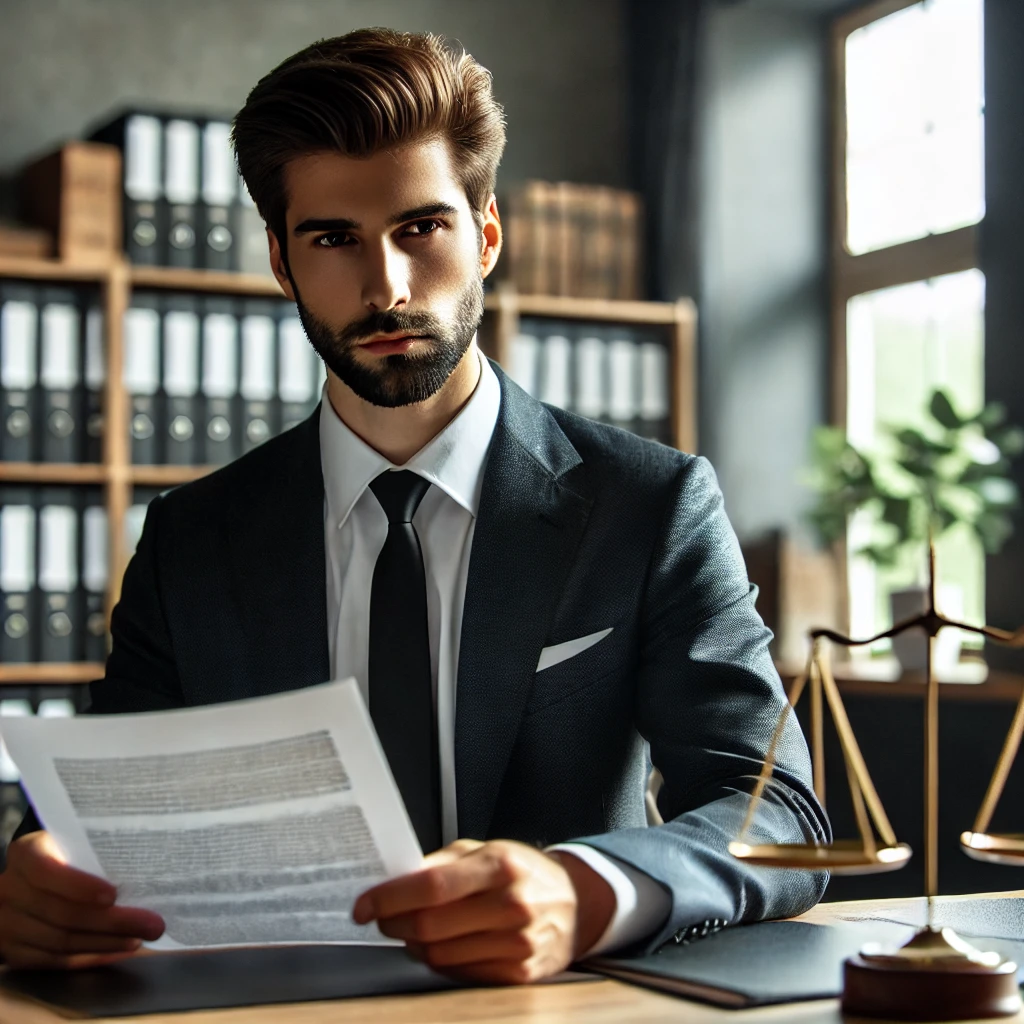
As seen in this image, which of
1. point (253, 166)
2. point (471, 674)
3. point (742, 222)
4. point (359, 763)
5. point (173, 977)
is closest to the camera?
point (359, 763)

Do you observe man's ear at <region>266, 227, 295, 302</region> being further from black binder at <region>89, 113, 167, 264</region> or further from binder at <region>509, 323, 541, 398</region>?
binder at <region>509, 323, 541, 398</region>

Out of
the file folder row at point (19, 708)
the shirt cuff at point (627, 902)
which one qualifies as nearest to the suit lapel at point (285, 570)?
the shirt cuff at point (627, 902)

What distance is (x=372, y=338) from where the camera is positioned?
1456 mm

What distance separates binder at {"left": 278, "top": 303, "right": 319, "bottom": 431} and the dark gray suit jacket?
210cm

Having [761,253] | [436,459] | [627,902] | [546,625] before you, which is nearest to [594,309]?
[761,253]

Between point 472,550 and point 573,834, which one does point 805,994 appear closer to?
point 573,834

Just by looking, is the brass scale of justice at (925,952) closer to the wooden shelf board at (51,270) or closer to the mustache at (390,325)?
the mustache at (390,325)

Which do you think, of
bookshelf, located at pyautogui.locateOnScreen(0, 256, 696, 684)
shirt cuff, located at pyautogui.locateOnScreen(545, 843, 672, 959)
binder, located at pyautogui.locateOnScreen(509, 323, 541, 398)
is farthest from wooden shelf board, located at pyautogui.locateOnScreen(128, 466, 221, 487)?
shirt cuff, located at pyautogui.locateOnScreen(545, 843, 672, 959)

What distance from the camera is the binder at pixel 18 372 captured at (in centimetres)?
353

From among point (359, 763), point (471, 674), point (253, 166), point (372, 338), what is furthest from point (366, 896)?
point (253, 166)

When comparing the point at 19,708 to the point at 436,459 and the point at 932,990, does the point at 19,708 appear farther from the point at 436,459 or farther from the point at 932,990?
the point at 932,990

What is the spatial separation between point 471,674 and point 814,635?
1.72 ft

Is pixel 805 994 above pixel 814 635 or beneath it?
beneath

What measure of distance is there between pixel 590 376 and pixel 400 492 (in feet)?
8.46
